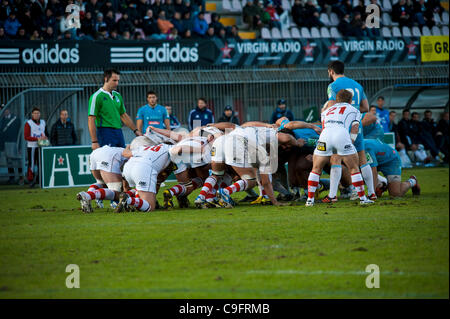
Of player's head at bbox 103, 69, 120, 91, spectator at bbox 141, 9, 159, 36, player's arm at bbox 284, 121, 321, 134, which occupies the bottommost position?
player's arm at bbox 284, 121, 321, 134

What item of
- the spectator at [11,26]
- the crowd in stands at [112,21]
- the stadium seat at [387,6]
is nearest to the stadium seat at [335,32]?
the stadium seat at [387,6]

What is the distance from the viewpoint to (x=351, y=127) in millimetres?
9625

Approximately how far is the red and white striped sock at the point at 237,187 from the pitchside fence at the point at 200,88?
8447 mm

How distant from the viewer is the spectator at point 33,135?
55.2 ft

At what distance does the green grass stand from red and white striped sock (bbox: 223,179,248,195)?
373 mm

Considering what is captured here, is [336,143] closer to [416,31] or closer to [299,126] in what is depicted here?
[299,126]

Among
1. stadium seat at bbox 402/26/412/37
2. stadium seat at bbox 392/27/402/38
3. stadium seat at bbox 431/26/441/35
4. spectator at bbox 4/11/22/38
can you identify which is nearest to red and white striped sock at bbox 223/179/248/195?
spectator at bbox 4/11/22/38

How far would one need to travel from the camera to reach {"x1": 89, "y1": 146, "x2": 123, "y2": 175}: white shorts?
10.3 meters

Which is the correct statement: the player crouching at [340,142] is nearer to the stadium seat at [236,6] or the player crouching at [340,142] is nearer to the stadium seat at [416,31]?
the stadium seat at [236,6]

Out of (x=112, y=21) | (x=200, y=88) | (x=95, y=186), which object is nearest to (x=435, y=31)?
(x=200, y=88)

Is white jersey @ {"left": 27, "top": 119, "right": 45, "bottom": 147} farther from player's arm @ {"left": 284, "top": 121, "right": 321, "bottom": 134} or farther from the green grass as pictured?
player's arm @ {"left": 284, "top": 121, "right": 321, "bottom": 134}

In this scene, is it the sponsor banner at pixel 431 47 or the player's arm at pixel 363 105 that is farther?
the sponsor banner at pixel 431 47

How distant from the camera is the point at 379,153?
35.8 feet
